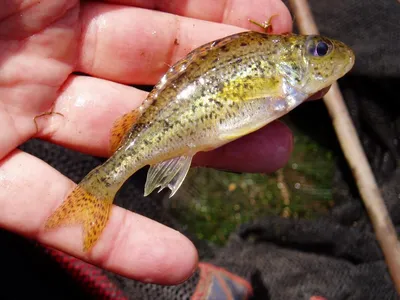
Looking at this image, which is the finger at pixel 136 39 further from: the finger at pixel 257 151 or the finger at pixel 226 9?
the finger at pixel 257 151

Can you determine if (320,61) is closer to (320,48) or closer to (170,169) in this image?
(320,48)

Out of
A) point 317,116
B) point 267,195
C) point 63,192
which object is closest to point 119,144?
point 63,192

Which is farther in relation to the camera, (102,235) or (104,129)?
(104,129)

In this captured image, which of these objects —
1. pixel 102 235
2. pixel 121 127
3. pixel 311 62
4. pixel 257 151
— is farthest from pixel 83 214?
pixel 311 62

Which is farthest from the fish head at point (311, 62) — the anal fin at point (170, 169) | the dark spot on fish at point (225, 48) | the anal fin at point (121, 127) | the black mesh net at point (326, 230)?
the black mesh net at point (326, 230)

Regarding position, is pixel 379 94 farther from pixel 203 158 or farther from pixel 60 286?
pixel 60 286

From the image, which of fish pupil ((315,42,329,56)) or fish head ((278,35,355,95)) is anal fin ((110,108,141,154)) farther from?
fish pupil ((315,42,329,56))

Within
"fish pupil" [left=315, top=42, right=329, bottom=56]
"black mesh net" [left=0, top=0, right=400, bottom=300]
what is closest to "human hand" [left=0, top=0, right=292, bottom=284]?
"fish pupil" [left=315, top=42, right=329, bottom=56]
